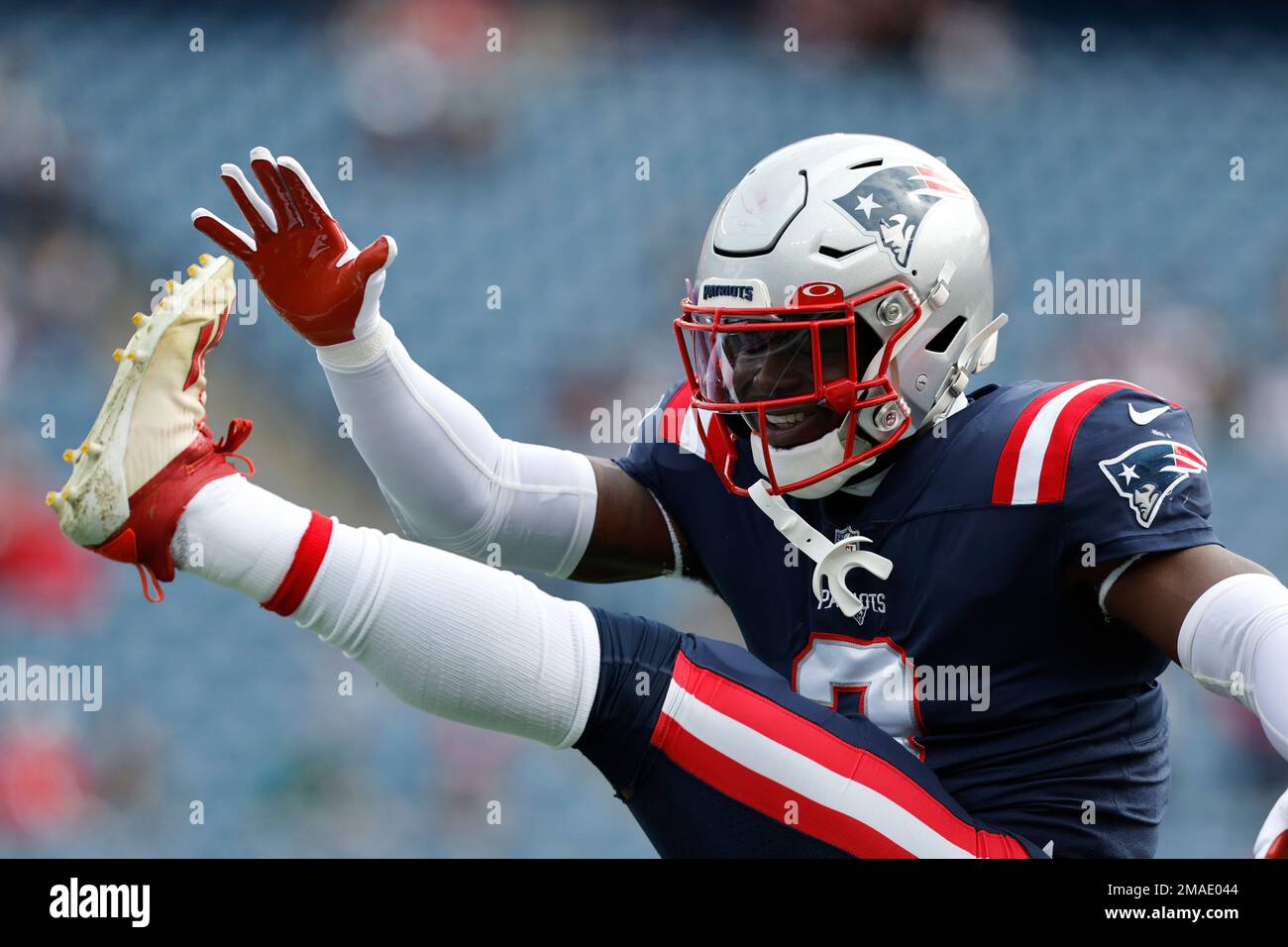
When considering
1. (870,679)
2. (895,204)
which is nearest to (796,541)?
(870,679)

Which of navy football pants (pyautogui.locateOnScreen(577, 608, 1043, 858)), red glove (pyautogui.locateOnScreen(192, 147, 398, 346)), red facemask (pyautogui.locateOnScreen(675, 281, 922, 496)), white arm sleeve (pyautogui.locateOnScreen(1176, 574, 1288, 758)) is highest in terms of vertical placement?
red glove (pyautogui.locateOnScreen(192, 147, 398, 346))

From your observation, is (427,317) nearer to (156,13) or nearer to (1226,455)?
(156,13)

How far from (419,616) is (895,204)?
27.4 inches

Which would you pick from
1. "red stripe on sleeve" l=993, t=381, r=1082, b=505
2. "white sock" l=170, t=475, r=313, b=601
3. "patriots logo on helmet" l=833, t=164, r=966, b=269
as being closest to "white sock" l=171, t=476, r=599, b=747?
"white sock" l=170, t=475, r=313, b=601

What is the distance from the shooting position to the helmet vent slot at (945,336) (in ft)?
5.33

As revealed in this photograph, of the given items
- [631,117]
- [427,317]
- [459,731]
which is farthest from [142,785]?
[631,117]

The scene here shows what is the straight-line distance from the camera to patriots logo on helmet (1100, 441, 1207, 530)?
4.49 ft

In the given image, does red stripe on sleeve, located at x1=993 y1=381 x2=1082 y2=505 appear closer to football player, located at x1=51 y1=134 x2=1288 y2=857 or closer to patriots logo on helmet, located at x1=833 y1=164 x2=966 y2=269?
football player, located at x1=51 y1=134 x2=1288 y2=857

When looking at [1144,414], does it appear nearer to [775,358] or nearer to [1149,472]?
[1149,472]

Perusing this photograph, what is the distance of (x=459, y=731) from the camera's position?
10.4 ft

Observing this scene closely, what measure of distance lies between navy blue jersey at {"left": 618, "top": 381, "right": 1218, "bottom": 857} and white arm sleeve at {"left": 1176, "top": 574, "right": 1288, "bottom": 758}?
79 millimetres

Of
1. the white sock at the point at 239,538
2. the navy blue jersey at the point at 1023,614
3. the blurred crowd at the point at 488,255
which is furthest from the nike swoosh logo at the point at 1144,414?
the blurred crowd at the point at 488,255

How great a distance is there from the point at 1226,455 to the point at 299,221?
262 cm

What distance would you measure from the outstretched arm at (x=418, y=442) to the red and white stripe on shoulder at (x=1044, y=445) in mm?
461
